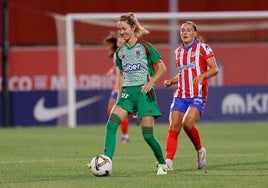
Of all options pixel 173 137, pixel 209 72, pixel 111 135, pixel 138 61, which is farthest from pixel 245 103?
pixel 111 135

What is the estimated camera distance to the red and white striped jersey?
43.2 feet

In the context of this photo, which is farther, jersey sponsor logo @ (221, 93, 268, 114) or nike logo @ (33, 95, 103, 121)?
jersey sponsor logo @ (221, 93, 268, 114)

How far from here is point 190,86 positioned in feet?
43.1

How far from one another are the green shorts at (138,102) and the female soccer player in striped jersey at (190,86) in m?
0.91

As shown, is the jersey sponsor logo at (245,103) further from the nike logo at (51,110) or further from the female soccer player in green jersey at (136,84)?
the female soccer player in green jersey at (136,84)

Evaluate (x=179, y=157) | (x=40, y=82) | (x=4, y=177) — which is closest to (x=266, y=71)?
Answer: (x=40, y=82)

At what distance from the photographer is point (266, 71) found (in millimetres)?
26984

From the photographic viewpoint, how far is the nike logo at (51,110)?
25.7 meters

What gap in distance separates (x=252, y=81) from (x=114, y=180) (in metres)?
16.0

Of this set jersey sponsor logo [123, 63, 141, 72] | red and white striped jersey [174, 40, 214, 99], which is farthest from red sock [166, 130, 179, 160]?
jersey sponsor logo [123, 63, 141, 72]

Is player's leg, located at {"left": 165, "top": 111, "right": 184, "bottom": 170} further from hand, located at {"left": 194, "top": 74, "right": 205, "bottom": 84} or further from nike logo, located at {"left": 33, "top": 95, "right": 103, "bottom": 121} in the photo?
nike logo, located at {"left": 33, "top": 95, "right": 103, "bottom": 121}

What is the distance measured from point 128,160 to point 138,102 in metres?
2.68

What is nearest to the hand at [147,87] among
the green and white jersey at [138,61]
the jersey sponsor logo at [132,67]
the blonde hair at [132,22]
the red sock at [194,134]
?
the green and white jersey at [138,61]

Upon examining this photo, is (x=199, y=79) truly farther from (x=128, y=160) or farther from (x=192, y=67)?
(x=128, y=160)
